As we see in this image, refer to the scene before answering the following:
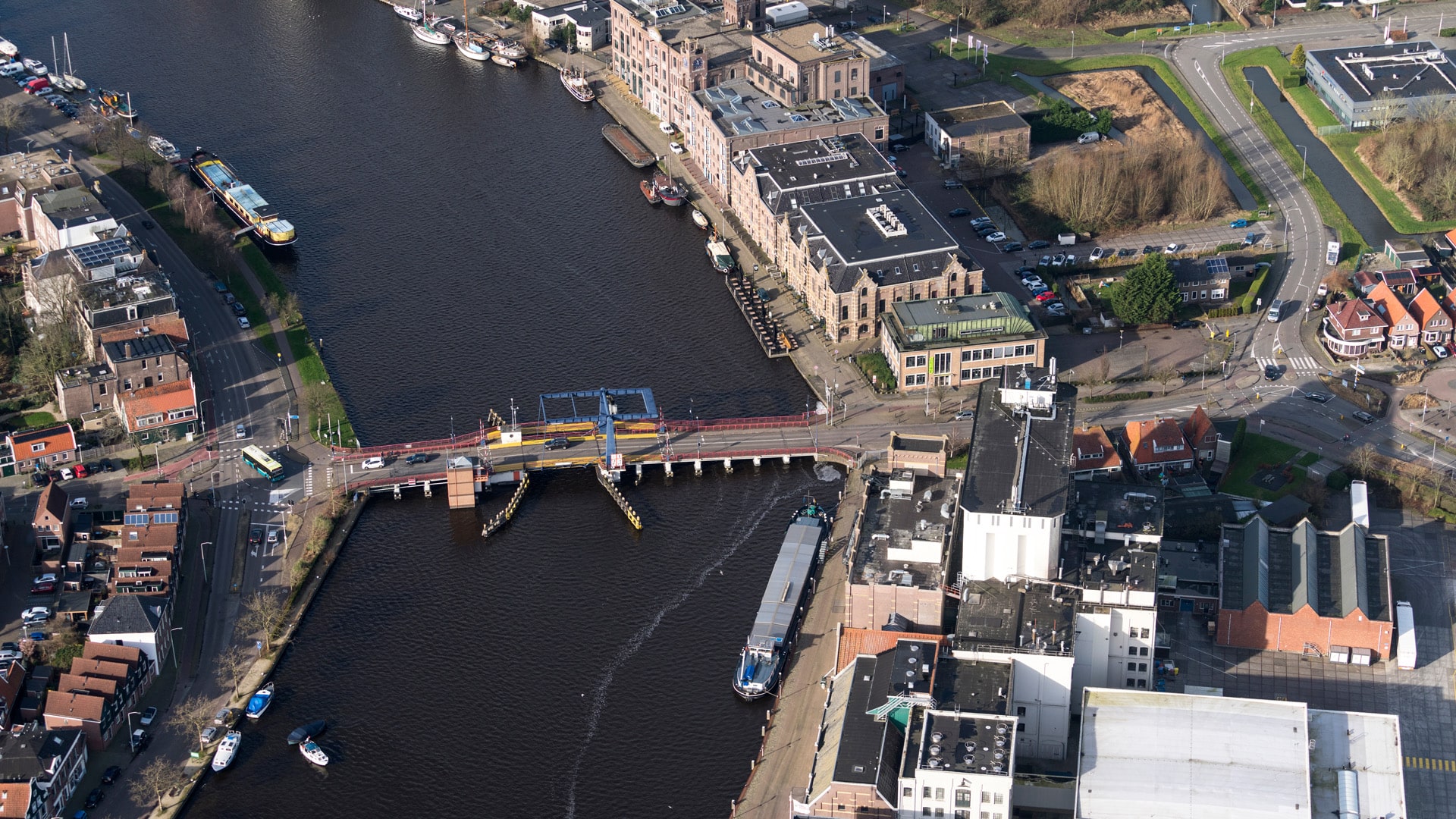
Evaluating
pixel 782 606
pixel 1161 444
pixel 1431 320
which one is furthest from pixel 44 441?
pixel 1431 320

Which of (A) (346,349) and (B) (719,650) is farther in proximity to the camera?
(A) (346,349)

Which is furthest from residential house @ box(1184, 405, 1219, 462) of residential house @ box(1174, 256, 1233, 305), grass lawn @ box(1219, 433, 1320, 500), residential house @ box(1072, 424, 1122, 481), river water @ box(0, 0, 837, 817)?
river water @ box(0, 0, 837, 817)

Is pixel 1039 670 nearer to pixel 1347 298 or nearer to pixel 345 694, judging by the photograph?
pixel 345 694

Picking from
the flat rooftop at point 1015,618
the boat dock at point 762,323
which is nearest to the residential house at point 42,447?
the boat dock at point 762,323

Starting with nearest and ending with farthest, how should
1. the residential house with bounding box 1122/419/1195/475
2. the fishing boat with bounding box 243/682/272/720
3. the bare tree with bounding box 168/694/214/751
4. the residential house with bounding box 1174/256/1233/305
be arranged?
the bare tree with bounding box 168/694/214/751 → the fishing boat with bounding box 243/682/272/720 → the residential house with bounding box 1122/419/1195/475 → the residential house with bounding box 1174/256/1233/305

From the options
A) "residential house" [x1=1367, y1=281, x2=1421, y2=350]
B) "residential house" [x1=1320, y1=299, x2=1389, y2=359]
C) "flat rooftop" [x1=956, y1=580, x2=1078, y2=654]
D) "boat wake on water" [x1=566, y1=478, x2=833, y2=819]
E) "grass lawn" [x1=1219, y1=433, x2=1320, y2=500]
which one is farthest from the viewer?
"residential house" [x1=1367, y1=281, x2=1421, y2=350]

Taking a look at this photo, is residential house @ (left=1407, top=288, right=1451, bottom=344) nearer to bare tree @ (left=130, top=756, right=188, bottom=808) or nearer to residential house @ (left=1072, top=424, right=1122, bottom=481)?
residential house @ (left=1072, top=424, right=1122, bottom=481)

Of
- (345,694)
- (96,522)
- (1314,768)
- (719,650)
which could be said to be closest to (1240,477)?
(1314,768)

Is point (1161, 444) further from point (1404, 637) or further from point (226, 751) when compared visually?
point (226, 751)
